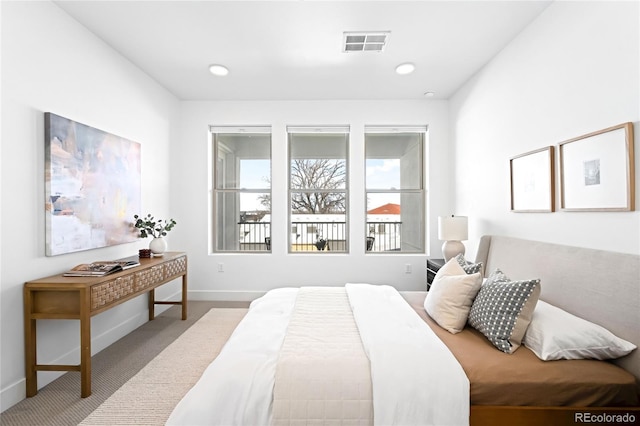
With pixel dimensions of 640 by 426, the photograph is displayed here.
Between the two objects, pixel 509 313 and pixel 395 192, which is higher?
pixel 395 192

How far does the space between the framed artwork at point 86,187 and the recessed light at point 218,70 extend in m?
1.14

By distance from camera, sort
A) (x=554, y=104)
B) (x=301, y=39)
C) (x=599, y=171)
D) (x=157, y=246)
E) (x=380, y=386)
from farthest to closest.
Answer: (x=157, y=246), (x=301, y=39), (x=554, y=104), (x=599, y=171), (x=380, y=386)

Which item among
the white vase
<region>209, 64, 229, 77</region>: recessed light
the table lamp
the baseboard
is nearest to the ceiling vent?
<region>209, 64, 229, 77</region>: recessed light

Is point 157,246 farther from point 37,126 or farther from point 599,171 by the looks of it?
point 599,171

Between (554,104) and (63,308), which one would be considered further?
(554,104)

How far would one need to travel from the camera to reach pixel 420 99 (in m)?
4.22

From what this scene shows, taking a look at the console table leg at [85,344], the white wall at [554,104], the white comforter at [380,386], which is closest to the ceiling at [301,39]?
the white wall at [554,104]

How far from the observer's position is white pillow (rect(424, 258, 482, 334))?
1.92 metres

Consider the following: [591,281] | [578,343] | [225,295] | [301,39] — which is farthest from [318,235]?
[578,343]

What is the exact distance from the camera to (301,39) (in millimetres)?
2738

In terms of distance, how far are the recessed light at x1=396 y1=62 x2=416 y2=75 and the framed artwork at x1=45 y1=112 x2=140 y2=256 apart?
9.56ft

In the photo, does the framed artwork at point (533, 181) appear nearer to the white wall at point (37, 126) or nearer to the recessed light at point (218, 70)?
the recessed light at point (218, 70)

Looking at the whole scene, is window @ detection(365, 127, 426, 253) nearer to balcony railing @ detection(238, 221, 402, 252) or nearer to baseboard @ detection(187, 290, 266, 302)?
balcony railing @ detection(238, 221, 402, 252)
